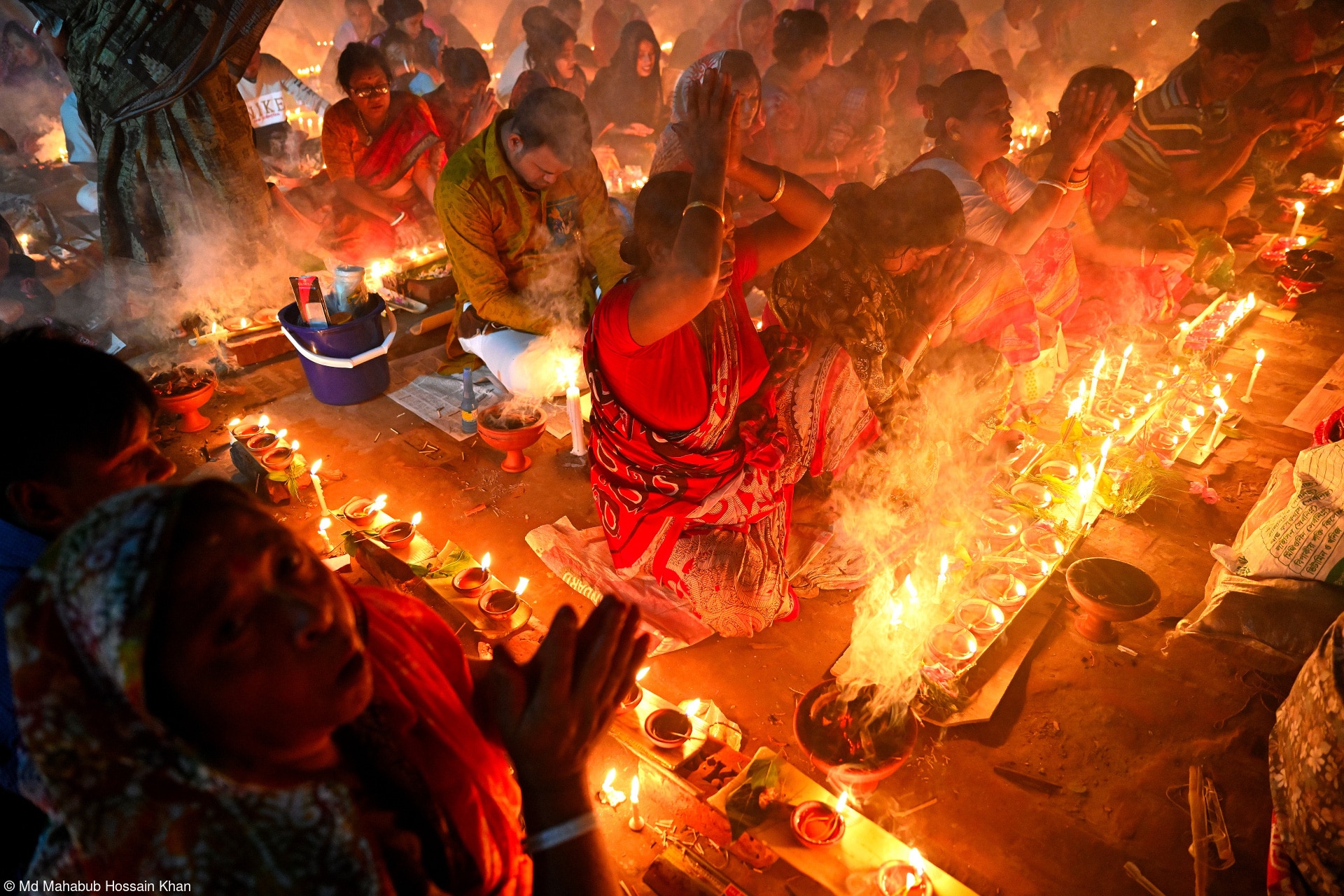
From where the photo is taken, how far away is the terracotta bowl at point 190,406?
4.40 meters

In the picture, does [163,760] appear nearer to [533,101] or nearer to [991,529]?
[991,529]

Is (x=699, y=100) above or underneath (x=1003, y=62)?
underneath

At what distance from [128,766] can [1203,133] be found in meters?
7.68

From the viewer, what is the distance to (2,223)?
5992 mm

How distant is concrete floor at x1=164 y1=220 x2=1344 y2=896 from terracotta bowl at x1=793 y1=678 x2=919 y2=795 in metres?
0.26

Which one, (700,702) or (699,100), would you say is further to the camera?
(700,702)

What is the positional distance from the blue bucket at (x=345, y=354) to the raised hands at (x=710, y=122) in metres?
2.96

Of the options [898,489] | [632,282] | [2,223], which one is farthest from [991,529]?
[2,223]

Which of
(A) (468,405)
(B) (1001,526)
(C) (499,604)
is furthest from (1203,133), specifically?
(C) (499,604)

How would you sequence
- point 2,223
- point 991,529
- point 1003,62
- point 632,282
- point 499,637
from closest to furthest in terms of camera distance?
point 632,282 < point 499,637 < point 991,529 < point 2,223 < point 1003,62

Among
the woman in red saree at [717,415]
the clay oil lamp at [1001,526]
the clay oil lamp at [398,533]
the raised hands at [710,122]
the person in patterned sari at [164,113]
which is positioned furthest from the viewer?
the person in patterned sari at [164,113]

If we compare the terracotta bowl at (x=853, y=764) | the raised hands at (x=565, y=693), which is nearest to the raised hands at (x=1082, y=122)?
the terracotta bowl at (x=853, y=764)

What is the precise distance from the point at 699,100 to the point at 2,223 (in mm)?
7035

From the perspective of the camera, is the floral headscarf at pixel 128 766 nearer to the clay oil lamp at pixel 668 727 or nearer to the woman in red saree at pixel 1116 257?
the clay oil lamp at pixel 668 727
